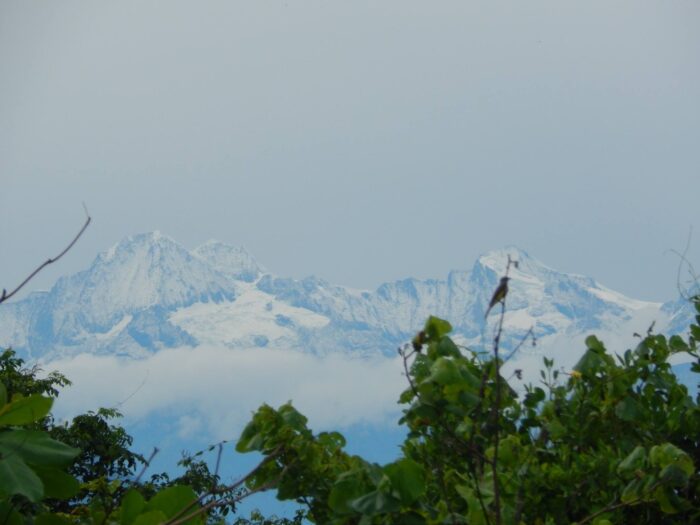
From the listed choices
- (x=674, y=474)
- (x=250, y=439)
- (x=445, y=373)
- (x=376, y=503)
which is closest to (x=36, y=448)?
(x=376, y=503)

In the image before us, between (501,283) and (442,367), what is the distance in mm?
404

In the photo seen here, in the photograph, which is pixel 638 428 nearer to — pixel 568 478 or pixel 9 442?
pixel 568 478

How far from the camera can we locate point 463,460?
2541mm

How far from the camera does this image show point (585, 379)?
2736mm

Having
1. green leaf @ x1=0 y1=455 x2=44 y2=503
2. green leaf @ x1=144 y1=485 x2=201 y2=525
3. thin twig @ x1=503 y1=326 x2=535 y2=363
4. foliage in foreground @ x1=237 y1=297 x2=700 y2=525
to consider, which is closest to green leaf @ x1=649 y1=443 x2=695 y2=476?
foliage in foreground @ x1=237 y1=297 x2=700 y2=525

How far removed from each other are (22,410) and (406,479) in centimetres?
56

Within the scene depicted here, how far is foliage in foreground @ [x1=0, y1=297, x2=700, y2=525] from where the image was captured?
137 cm

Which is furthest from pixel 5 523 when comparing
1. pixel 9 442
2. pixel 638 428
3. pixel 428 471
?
pixel 638 428

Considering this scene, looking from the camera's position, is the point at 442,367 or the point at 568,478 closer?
the point at 442,367

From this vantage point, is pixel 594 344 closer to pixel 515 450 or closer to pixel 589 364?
pixel 589 364

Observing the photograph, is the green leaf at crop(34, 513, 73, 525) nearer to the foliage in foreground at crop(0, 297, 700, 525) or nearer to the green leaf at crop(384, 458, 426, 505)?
the foliage in foreground at crop(0, 297, 700, 525)

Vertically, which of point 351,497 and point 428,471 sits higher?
point 428,471

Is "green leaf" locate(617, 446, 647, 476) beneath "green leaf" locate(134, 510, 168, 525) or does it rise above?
above

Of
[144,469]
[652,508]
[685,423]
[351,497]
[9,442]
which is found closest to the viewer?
[9,442]
